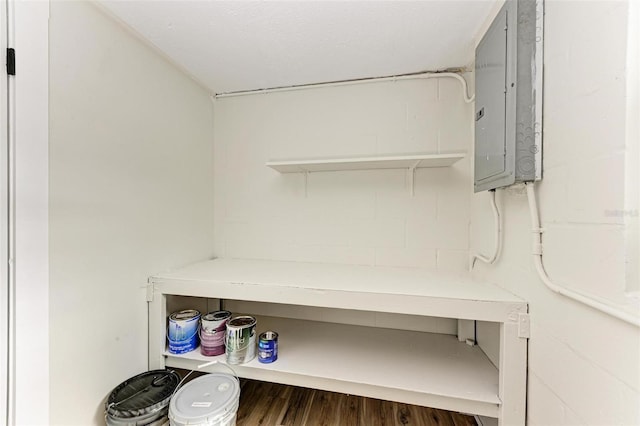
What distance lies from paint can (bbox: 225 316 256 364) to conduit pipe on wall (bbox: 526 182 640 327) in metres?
1.17

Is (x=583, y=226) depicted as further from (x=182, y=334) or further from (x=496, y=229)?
(x=182, y=334)

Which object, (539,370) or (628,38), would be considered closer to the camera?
(628,38)

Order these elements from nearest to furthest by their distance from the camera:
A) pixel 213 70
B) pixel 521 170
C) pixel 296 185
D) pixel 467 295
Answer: pixel 521 170 → pixel 467 295 → pixel 213 70 → pixel 296 185

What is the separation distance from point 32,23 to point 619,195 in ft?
5.64

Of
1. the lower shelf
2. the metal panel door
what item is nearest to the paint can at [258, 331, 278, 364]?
the lower shelf

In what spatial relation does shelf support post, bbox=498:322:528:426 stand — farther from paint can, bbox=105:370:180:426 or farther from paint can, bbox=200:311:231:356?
paint can, bbox=105:370:180:426

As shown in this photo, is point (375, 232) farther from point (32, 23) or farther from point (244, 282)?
point (32, 23)

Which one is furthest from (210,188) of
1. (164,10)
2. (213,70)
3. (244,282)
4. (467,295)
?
(467,295)

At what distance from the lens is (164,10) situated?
105 cm

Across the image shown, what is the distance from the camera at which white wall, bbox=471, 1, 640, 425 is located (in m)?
0.54

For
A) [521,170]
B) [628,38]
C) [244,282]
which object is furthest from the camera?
[244,282]

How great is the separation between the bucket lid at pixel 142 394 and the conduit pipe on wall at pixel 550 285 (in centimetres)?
146

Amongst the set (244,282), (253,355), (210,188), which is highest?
(210,188)

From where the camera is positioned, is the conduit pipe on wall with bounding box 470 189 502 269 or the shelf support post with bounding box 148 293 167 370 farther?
the shelf support post with bounding box 148 293 167 370
